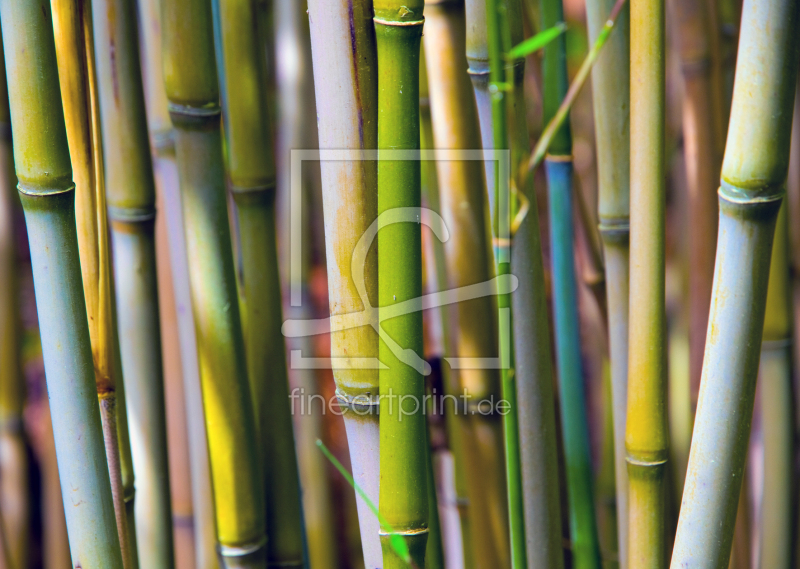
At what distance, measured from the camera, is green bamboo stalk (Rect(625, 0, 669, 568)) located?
367mm

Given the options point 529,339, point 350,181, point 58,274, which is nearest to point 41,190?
point 58,274

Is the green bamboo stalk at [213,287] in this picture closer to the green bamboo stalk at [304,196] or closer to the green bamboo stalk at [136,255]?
the green bamboo stalk at [136,255]

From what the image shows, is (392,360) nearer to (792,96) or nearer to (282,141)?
(792,96)

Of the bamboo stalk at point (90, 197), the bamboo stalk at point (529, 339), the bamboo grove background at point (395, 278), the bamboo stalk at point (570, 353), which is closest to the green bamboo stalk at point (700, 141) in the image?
the bamboo grove background at point (395, 278)

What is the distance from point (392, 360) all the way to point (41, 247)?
6.8 inches

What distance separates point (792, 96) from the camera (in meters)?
0.31

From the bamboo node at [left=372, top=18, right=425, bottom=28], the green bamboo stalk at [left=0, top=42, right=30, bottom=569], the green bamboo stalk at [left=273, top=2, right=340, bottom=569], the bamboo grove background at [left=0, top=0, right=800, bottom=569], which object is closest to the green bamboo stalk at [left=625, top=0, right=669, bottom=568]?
the bamboo grove background at [left=0, top=0, right=800, bottom=569]

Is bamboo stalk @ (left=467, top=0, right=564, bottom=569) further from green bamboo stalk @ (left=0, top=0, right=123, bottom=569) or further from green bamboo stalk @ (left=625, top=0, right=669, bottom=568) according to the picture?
green bamboo stalk @ (left=0, top=0, right=123, bottom=569)

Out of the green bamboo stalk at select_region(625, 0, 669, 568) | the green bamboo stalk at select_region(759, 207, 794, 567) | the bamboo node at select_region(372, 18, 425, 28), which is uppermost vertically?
the bamboo node at select_region(372, 18, 425, 28)

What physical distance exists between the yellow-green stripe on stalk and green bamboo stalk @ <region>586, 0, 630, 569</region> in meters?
0.21

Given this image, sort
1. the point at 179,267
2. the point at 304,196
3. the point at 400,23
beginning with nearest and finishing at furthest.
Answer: the point at 400,23 → the point at 179,267 → the point at 304,196

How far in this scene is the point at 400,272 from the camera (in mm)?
334

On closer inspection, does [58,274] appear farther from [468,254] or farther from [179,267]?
[468,254]

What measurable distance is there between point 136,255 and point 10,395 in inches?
14.8
